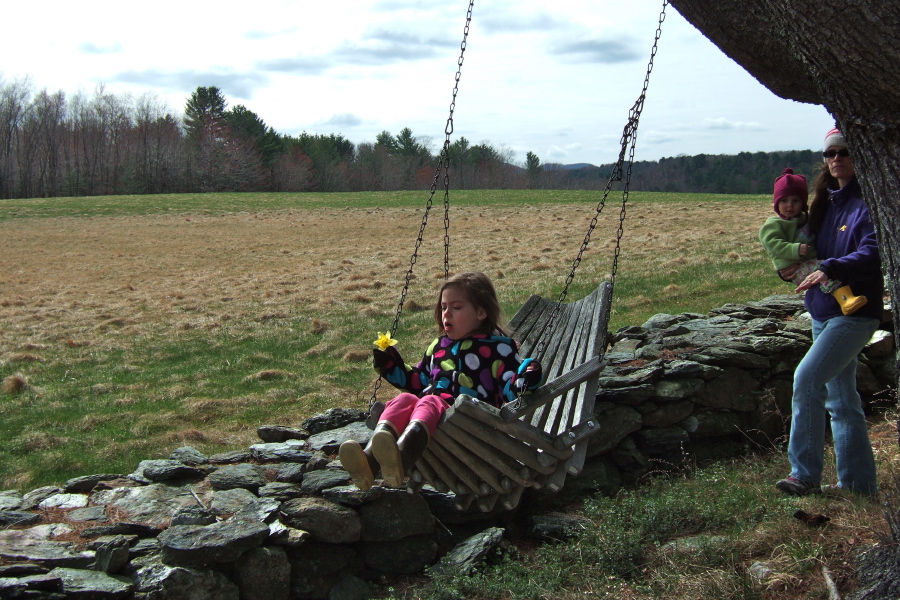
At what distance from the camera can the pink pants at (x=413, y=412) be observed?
3.69 meters

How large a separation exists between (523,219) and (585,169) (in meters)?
46.3

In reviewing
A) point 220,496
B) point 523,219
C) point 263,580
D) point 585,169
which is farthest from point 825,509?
point 585,169

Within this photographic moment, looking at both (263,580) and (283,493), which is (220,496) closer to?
(283,493)

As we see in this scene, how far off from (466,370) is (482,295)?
0.44 metres

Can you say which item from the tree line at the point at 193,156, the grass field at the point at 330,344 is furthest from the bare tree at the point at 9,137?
the grass field at the point at 330,344

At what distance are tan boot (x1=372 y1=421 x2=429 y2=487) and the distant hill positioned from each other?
154 feet

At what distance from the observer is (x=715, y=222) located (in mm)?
20406

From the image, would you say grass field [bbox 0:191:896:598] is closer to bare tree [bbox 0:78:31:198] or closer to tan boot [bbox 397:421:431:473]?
tan boot [bbox 397:421:431:473]

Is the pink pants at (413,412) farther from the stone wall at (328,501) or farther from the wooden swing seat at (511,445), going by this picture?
the stone wall at (328,501)

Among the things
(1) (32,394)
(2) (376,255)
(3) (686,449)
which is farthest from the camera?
(2) (376,255)

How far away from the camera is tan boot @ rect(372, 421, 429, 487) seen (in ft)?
11.5

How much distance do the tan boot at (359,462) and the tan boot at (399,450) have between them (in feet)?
0.22

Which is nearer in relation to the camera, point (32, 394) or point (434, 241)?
point (32, 394)

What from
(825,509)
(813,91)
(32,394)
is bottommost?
(32,394)
